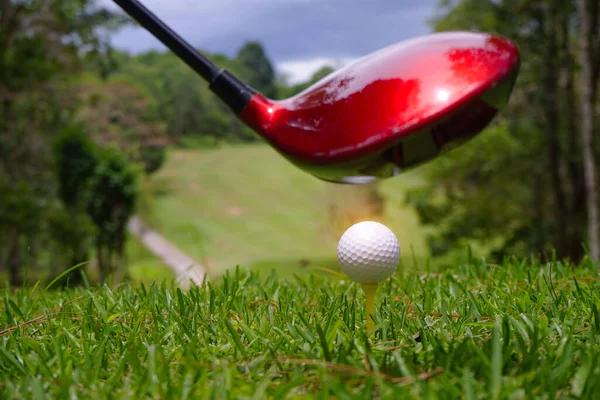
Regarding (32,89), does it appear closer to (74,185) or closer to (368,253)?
(74,185)

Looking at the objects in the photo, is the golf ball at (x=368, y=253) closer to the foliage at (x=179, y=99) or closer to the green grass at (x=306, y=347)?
the green grass at (x=306, y=347)

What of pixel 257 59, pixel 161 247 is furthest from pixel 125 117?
pixel 257 59

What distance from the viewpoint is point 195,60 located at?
135 cm

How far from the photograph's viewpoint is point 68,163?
1275 cm

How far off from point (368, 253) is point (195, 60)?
0.68m

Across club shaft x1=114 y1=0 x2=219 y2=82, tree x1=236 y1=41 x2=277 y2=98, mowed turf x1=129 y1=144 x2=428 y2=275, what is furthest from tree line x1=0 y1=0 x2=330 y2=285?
tree x1=236 y1=41 x2=277 y2=98

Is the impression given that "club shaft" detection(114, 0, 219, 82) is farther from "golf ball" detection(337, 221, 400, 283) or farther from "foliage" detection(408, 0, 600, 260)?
"foliage" detection(408, 0, 600, 260)

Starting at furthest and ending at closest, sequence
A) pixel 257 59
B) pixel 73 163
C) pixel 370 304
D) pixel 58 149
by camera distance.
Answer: pixel 257 59 → pixel 73 163 → pixel 58 149 → pixel 370 304

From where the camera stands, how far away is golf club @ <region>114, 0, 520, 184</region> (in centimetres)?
106

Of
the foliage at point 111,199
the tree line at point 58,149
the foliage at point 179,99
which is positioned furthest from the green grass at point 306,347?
the foliage at point 179,99

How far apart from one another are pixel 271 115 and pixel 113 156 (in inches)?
517

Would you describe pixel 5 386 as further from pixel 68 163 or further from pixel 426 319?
pixel 68 163

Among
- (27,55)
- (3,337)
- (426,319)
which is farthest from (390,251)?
(27,55)

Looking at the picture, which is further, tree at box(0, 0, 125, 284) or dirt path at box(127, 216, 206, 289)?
dirt path at box(127, 216, 206, 289)
